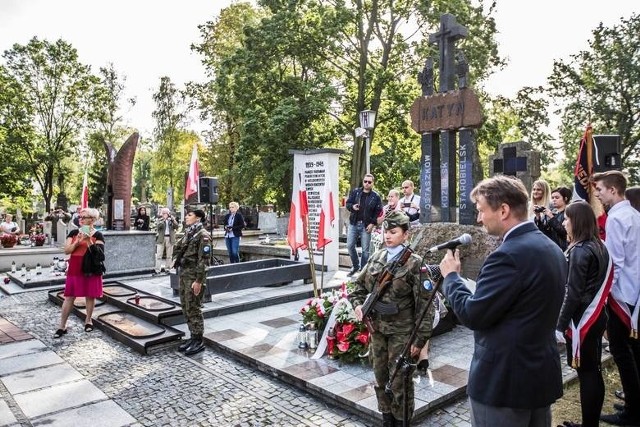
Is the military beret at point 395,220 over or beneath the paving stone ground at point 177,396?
over

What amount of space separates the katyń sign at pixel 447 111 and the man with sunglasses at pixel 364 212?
1.60 metres

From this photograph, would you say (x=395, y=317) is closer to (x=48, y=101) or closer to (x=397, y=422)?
(x=397, y=422)

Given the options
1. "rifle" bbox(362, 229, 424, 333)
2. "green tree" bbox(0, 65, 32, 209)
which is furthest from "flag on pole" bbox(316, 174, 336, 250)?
"green tree" bbox(0, 65, 32, 209)

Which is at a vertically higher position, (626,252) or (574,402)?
(626,252)

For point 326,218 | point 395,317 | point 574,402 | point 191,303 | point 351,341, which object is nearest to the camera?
point 395,317

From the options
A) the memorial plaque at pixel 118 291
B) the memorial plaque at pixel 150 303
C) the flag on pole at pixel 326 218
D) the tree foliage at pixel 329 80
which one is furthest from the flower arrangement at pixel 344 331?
the tree foliage at pixel 329 80

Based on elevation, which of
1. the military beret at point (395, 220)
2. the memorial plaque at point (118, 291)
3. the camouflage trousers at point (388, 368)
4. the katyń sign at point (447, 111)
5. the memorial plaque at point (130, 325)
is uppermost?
the katyń sign at point (447, 111)

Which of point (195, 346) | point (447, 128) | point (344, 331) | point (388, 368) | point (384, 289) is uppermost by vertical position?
point (447, 128)

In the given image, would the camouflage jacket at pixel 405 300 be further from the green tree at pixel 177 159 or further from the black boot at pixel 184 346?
the green tree at pixel 177 159

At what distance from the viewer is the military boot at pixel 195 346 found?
6.09 m

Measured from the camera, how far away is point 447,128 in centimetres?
892

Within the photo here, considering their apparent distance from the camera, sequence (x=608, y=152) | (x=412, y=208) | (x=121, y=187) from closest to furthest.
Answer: (x=608, y=152) → (x=412, y=208) → (x=121, y=187)

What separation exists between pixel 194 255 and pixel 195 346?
125cm

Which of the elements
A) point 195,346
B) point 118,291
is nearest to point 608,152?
point 195,346
